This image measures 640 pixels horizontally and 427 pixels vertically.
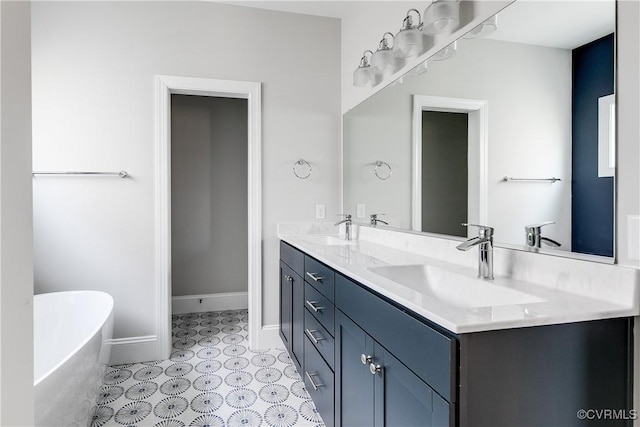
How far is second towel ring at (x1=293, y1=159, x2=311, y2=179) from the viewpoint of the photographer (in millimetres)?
2762

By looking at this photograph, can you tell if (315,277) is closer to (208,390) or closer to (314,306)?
(314,306)

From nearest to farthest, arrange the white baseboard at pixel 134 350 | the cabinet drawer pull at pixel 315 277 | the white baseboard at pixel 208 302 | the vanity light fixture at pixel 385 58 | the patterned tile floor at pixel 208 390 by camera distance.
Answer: the cabinet drawer pull at pixel 315 277 → the patterned tile floor at pixel 208 390 → the vanity light fixture at pixel 385 58 → the white baseboard at pixel 134 350 → the white baseboard at pixel 208 302

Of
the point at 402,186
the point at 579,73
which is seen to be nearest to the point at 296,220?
the point at 402,186

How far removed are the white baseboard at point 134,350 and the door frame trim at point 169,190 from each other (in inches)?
1.8

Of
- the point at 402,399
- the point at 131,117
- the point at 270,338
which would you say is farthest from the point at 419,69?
the point at 270,338

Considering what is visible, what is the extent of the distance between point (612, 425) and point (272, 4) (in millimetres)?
2868

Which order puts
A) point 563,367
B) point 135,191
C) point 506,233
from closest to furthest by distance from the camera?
point 563,367 → point 506,233 → point 135,191

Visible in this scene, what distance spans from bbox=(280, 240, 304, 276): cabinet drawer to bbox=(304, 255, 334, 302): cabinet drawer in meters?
0.11

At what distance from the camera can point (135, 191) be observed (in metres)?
2.48

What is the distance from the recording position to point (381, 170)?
226cm

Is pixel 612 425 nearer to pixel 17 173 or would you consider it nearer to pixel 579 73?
pixel 579 73

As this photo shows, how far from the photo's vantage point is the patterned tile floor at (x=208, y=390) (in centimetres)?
186

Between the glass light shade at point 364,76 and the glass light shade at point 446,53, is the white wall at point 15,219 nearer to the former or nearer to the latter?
the glass light shade at point 446,53

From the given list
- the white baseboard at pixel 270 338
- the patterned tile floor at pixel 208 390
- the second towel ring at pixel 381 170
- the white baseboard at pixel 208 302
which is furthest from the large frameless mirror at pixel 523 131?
the white baseboard at pixel 208 302
